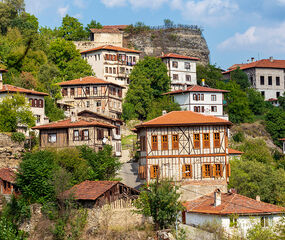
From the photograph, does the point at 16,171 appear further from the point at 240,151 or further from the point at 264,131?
the point at 264,131

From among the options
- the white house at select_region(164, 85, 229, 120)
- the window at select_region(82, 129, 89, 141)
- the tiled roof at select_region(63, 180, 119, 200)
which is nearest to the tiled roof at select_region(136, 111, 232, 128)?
the tiled roof at select_region(63, 180, 119, 200)

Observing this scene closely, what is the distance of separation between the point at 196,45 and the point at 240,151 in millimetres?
38509

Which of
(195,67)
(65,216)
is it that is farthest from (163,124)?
(195,67)

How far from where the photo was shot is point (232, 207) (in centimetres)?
4109

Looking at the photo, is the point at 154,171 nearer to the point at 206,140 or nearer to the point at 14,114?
the point at 206,140

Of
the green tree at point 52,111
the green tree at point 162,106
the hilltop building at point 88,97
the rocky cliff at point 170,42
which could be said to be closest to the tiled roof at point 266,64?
the rocky cliff at point 170,42

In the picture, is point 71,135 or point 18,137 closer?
point 71,135

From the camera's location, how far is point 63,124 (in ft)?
185

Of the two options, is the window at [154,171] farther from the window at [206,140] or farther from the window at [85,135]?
the window at [85,135]

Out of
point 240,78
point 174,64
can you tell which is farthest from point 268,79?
point 174,64

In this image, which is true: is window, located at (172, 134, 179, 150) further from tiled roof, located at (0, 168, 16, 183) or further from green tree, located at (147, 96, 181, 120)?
green tree, located at (147, 96, 181, 120)

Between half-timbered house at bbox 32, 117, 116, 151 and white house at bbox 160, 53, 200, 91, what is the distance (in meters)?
33.2

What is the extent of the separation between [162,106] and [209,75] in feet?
62.2

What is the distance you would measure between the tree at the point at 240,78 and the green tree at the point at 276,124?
9235mm
